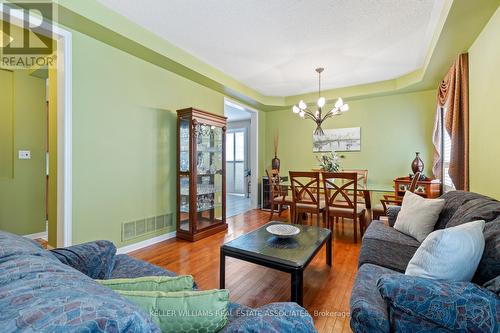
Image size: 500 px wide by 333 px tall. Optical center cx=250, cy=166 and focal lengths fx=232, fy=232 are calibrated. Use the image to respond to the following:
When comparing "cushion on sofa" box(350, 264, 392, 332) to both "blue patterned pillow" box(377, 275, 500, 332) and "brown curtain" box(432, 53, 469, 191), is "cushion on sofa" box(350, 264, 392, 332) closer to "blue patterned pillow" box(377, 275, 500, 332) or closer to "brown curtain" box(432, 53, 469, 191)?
"blue patterned pillow" box(377, 275, 500, 332)

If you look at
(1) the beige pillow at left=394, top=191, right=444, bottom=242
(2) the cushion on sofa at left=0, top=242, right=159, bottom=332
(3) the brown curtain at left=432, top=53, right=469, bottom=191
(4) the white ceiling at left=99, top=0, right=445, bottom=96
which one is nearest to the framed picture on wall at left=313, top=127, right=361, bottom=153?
(4) the white ceiling at left=99, top=0, right=445, bottom=96

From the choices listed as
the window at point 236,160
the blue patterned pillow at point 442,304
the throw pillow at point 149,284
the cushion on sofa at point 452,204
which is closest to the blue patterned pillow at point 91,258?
the throw pillow at point 149,284

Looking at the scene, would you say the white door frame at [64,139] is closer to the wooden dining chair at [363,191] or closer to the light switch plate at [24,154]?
the light switch plate at [24,154]

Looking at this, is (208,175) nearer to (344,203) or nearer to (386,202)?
(344,203)

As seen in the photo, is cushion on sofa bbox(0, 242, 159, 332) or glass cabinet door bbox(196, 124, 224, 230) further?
glass cabinet door bbox(196, 124, 224, 230)

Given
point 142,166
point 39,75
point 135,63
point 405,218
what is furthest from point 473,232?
point 39,75

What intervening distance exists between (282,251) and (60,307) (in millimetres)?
1581

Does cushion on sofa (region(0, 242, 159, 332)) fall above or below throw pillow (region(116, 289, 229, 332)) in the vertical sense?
above

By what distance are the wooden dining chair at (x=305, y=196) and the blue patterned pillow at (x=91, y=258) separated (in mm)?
2625

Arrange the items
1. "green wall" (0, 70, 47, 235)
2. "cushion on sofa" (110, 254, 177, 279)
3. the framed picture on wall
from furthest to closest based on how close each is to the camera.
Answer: the framed picture on wall → "green wall" (0, 70, 47, 235) → "cushion on sofa" (110, 254, 177, 279)

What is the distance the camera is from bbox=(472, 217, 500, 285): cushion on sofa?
1069 millimetres

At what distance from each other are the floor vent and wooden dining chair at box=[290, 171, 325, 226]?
6.33 ft

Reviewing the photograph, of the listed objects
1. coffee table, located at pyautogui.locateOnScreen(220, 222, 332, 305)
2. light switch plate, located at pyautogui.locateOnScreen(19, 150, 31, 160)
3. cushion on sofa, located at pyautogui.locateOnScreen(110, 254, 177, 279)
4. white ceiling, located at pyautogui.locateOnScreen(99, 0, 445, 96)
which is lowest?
coffee table, located at pyautogui.locateOnScreen(220, 222, 332, 305)

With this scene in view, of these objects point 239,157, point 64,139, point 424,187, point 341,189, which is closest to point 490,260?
point 341,189
